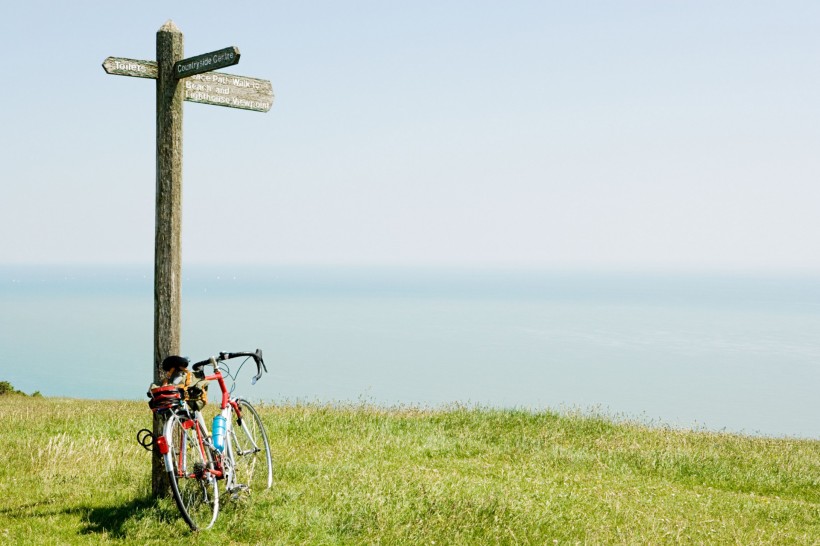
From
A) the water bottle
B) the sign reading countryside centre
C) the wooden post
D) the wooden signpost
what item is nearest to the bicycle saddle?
the wooden signpost

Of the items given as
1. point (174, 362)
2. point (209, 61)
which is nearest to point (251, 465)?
point (174, 362)

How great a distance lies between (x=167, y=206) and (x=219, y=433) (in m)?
2.76

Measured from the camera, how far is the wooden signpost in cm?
876

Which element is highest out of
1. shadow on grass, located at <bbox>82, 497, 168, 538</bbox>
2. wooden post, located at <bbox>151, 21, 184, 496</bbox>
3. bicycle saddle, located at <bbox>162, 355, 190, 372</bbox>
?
wooden post, located at <bbox>151, 21, 184, 496</bbox>

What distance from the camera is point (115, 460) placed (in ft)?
36.2

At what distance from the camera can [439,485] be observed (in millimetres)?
9703

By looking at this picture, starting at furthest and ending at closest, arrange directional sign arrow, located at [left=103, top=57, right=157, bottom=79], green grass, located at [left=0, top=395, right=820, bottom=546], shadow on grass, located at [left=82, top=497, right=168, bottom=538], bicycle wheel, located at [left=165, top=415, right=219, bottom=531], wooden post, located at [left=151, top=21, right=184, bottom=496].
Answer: wooden post, located at [left=151, top=21, right=184, bottom=496] → directional sign arrow, located at [left=103, top=57, right=157, bottom=79] → green grass, located at [left=0, top=395, right=820, bottom=546] → shadow on grass, located at [left=82, top=497, right=168, bottom=538] → bicycle wheel, located at [left=165, top=415, right=219, bottom=531]

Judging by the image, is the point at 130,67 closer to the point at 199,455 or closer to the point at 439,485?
the point at 199,455

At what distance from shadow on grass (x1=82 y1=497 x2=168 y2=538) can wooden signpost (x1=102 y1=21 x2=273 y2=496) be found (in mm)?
261

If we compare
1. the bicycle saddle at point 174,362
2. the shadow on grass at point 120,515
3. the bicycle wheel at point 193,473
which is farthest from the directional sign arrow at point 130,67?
the shadow on grass at point 120,515

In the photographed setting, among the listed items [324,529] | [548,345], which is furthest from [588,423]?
[548,345]

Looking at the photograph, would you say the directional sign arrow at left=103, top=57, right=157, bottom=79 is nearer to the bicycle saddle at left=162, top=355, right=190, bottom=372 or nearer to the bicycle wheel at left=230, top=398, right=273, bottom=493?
the bicycle saddle at left=162, top=355, right=190, bottom=372

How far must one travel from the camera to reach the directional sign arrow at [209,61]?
8.41 meters

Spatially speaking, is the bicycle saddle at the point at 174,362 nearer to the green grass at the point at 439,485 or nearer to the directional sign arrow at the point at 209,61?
the green grass at the point at 439,485
